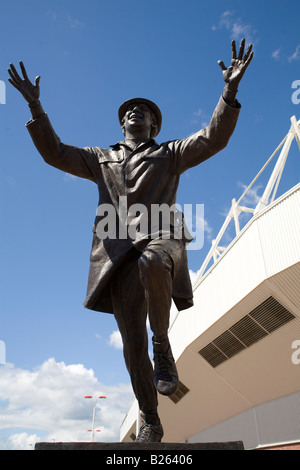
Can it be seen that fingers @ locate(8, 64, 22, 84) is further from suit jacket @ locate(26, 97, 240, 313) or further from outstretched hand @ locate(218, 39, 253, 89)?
outstretched hand @ locate(218, 39, 253, 89)

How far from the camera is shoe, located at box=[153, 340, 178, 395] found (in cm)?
213

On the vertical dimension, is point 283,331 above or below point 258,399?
above

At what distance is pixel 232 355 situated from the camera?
42.2ft

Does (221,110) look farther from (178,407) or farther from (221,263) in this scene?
(178,407)

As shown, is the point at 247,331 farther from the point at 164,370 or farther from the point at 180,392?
the point at 164,370

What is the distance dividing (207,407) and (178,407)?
2997 mm

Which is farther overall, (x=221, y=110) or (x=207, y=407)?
(x=207, y=407)

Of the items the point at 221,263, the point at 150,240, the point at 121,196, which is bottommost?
the point at 150,240

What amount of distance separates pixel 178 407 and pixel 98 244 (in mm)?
18620

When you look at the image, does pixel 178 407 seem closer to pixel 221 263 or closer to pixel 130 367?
pixel 221 263

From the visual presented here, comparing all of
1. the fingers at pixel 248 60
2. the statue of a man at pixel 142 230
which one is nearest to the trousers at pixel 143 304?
the statue of a man at pixel 142 230

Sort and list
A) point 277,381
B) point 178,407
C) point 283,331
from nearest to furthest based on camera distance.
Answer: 1. point 283,331
2. point 277,381
3. point 178,407
